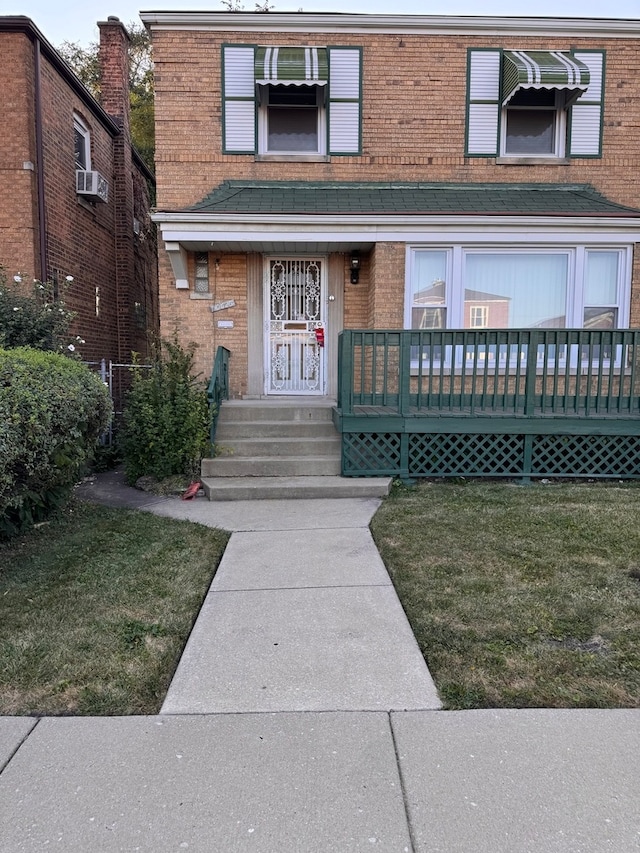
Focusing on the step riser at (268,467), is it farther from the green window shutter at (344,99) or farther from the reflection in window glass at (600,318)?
the green window shutter at (344,99)

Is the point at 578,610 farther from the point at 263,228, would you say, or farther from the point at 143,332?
the point at 143,332

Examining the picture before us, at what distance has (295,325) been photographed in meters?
9.50

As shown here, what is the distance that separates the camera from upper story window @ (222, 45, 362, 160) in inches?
350

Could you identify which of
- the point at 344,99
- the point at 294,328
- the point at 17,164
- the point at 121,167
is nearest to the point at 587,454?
the point at 294,328

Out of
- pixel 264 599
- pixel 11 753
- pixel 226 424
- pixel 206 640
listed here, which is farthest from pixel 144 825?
pixel 226 424

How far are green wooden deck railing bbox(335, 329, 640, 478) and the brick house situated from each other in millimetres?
1334

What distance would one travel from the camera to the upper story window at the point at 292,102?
8.89m

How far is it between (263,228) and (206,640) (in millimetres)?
6302

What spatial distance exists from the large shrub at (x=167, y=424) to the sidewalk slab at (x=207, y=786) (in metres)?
4.80

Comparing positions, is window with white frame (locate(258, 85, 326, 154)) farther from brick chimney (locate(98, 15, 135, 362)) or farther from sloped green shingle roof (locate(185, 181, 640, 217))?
brick chimney (locate(98, 15, 135, 362))

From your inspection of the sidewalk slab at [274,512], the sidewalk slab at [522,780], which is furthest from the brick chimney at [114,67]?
the sidewalk slab at [522,780]

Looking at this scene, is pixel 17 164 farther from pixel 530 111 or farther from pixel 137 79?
Answer: pixel 137 79

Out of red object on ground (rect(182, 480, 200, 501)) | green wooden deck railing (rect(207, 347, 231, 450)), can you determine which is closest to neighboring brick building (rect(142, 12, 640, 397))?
green wooden deck railing (rect(207, 347, 231, 450))

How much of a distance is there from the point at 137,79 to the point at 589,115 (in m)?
18.4
